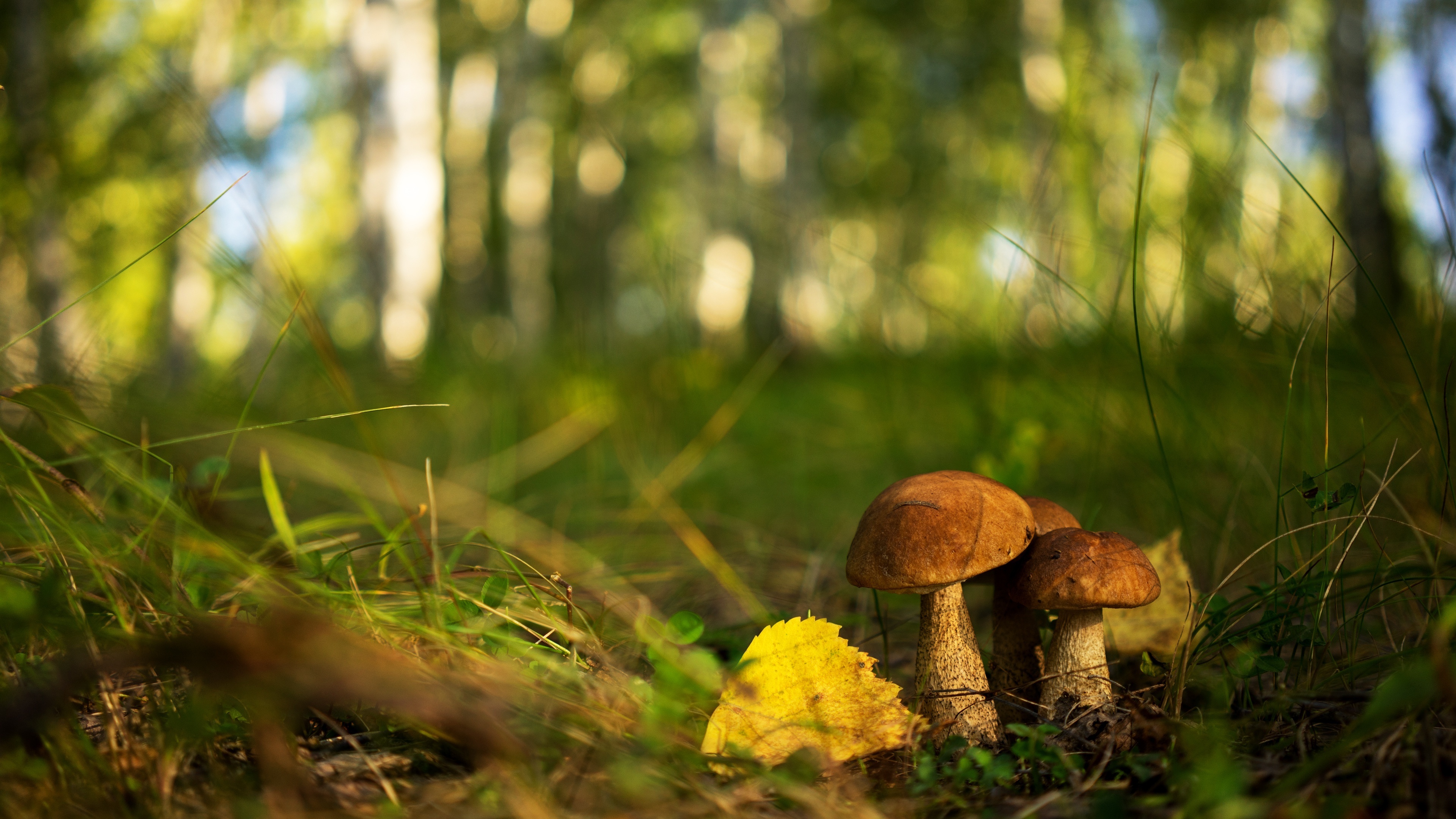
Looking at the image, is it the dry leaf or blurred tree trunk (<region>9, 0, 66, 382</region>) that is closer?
the dry leaf

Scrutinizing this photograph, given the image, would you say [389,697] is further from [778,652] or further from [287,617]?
[778,652]

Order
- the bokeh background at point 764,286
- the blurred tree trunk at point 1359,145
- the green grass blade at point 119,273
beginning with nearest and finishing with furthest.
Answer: the green grass blade at point 119,273 < the bokeh background at point 764,286 < the blurred tree trunk at point 1359,145

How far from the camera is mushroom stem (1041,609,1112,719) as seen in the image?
4.04 ft

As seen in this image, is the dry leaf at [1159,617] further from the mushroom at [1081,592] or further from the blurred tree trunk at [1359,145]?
the blurred tree trunk at [1359,145]

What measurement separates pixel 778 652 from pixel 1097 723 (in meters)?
0.48

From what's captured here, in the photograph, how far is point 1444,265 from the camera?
1565 mm

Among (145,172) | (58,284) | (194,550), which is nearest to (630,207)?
(145,172)

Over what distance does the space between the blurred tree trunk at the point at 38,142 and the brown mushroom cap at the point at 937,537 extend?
28.6 feet

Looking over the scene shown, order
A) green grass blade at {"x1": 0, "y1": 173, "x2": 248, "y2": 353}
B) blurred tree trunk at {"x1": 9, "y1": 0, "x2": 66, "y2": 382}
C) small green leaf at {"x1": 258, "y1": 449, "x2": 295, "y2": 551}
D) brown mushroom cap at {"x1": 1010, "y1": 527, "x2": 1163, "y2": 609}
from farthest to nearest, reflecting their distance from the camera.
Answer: blurred tree trunk at {"x1": 9, "y1": 0, "x2": 66, "y2": 382} < small green leaf at {"x1": 258, "y1": 449, "x2": 295, "y2": 551} < brown mushroom cap at {"x1": 1010, "y1": 527, "x2": 1163, "y2": 609} < green grass blade at {"x1": 0, "y1": 173, "x2": 248, "y2": 353}

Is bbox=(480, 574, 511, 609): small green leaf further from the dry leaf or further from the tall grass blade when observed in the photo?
the dry leaf

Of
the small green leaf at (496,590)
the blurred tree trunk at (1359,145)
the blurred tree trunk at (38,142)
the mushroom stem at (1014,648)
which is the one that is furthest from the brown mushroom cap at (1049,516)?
the blurred tree trunk at (38,142)

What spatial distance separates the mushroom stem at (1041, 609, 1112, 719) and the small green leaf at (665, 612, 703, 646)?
56 cm

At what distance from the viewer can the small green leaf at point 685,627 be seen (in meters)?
1.31

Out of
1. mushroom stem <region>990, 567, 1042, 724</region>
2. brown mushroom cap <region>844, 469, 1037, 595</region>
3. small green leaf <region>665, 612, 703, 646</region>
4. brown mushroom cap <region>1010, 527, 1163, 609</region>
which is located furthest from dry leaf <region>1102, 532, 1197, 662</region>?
small green leaf <region>665, 612, 703, 646</region>
